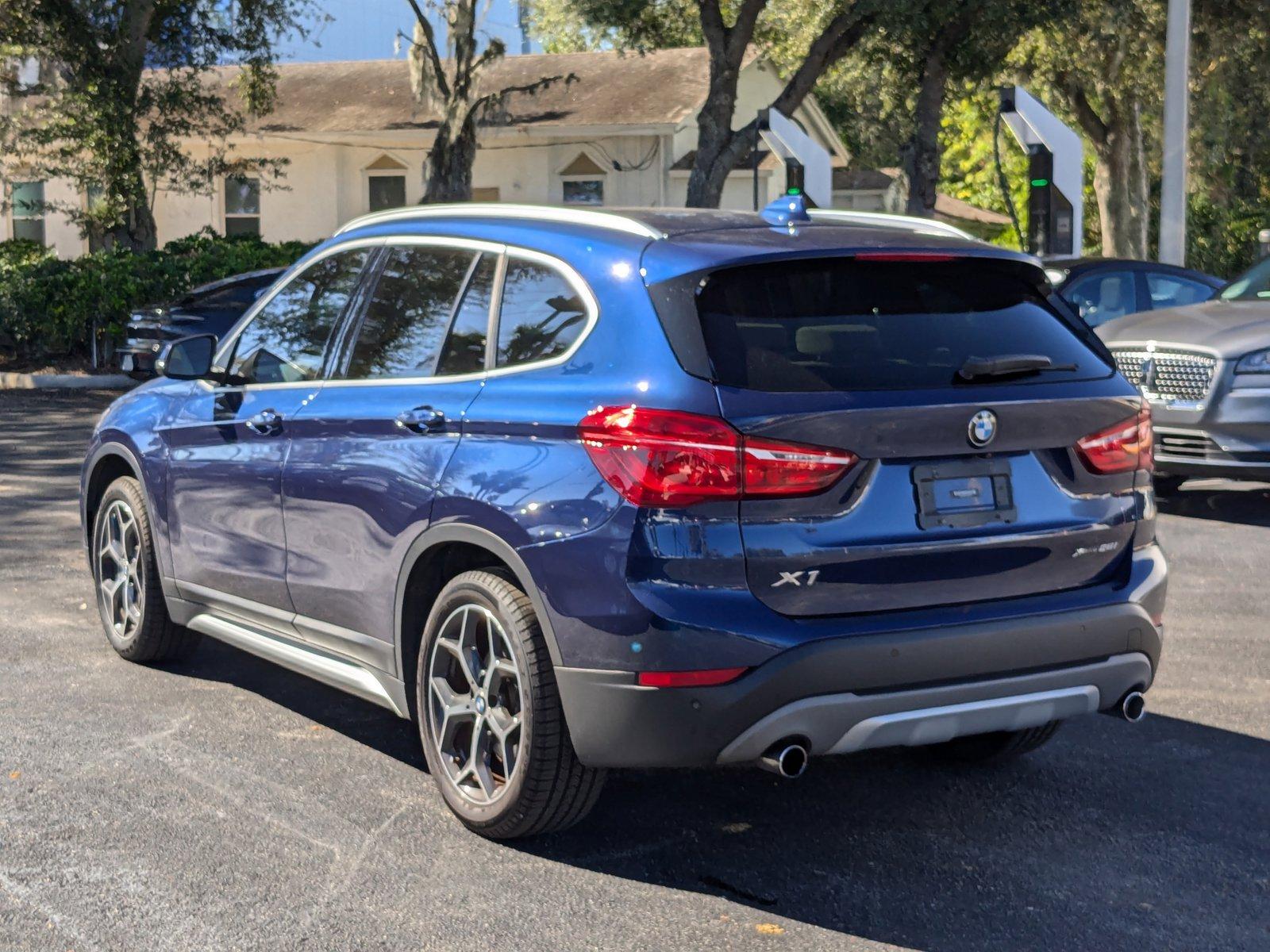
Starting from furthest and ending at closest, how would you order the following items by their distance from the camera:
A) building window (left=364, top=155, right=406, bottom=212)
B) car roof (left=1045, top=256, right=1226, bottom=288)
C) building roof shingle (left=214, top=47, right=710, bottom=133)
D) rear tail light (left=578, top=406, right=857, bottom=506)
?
building window (left=364, top=155, right=406, bottom=212), building roof shingle (left=214, top=47, right=710, bottom=133), car roof (left=1045, top=256, right=1226, bottom=288), rear tail light (left=578, top=406, right=857, bottom=506)

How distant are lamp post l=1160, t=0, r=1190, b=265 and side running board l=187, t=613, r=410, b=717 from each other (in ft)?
50.7

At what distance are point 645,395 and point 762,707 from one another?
86 cm

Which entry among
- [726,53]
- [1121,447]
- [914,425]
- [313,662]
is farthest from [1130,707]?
[726,53]

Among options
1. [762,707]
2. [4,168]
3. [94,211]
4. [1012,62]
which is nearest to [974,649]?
[762,707]

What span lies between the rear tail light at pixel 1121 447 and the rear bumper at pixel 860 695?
1.42 ft

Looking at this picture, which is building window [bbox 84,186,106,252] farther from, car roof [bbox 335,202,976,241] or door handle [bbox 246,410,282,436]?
car roof [bbox 335,202,976,241]

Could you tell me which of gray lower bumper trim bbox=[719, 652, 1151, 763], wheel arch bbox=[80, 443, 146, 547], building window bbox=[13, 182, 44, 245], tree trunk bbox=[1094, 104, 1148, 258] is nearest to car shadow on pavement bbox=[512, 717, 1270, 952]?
gray lower bumper trim bbox=[719, 652, 1151, 763]

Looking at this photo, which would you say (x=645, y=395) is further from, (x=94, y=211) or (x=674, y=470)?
(x=94, y=211)

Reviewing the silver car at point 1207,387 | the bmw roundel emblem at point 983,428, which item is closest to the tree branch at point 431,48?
the silver car at point 1207,387

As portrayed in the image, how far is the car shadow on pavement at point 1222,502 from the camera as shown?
444 inches

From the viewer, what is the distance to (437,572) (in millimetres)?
5137

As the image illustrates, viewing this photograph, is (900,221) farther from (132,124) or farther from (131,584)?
(132,124)

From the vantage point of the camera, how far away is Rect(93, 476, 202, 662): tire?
266 inches

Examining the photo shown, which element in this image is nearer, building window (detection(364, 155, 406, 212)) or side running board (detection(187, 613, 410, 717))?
side running board (detection(187, 613, 410, 717))
